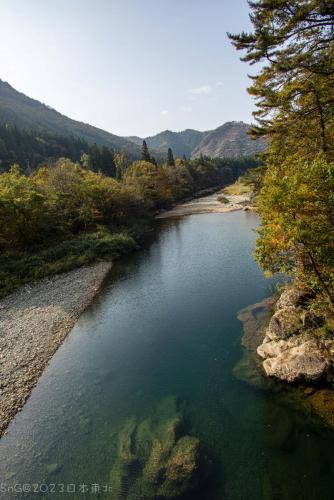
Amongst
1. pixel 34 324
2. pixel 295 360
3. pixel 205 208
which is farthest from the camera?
pixel 205 208

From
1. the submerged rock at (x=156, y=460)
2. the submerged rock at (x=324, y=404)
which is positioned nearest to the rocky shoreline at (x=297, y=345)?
the submerged rock at (x=324, y=404)

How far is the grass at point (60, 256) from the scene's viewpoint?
105ft

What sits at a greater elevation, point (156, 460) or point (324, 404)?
point (324, 404)

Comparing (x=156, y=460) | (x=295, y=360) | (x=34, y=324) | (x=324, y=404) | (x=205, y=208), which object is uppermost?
(x=295, y=360)

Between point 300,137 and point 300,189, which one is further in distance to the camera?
point 300,137

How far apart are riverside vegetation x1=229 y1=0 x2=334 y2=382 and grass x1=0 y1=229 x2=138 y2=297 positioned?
26.1 m

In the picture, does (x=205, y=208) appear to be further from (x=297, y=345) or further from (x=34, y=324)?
(x=297, y=345)

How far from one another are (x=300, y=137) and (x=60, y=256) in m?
30.9

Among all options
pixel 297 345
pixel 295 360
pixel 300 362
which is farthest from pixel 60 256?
pixel 300 362

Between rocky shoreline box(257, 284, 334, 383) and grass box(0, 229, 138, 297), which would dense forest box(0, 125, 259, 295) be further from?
rocky shoreline box(257, 284, 334, 383)

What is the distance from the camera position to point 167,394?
14859 mm

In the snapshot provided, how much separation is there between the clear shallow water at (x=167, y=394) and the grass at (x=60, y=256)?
32.8 feet

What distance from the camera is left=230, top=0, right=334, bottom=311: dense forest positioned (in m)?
11.3

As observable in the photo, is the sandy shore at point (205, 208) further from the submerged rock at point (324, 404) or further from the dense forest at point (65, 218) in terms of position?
the submerged rock at point (324, 404)
